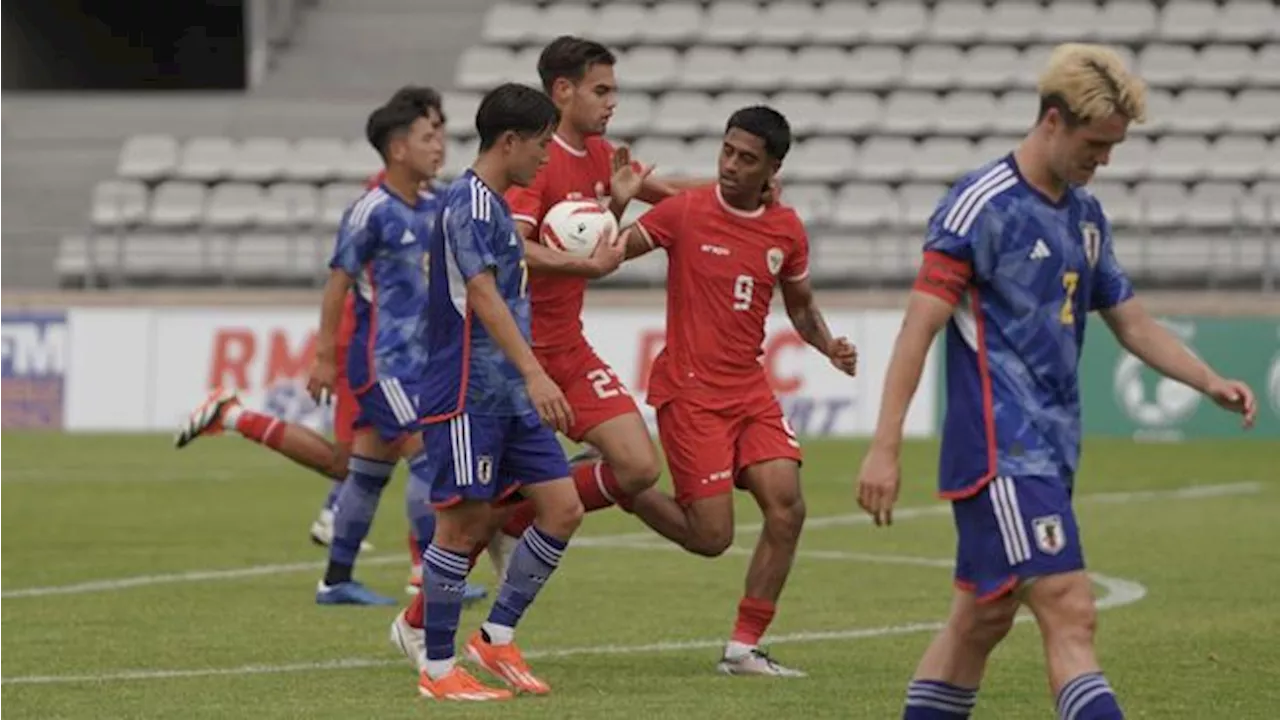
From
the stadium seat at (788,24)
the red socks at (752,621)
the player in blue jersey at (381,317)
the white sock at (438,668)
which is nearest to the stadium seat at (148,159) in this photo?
the stadium seat at (788,24)

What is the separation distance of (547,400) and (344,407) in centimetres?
492

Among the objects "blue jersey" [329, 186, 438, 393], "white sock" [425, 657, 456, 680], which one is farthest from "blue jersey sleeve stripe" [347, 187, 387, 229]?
"white sock" [425, 657, 456, 680]

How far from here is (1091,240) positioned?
7.47 meters

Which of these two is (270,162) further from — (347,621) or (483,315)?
(483,315)

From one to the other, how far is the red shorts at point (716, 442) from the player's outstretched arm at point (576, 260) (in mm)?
866

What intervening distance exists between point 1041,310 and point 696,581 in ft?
23.4

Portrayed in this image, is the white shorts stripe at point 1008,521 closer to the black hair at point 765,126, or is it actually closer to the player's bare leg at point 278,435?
the black hair at point 765,126

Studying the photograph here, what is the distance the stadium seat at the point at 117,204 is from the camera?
33.3 metres

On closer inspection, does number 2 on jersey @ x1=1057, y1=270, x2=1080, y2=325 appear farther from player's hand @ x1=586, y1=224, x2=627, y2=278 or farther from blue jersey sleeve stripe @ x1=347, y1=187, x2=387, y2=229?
blue jersey sleeve stripe @ x1=347, y1=187, x2=387, y2=229

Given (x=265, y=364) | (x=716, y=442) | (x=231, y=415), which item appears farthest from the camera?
(x=265, y=364)

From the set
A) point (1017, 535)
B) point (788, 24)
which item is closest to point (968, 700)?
point (1017, 535)

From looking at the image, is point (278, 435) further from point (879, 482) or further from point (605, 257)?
point (879, 482)

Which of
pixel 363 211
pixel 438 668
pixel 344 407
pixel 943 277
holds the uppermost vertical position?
pixel 943 277

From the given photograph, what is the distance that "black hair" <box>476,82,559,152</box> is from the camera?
9719 millimetres
